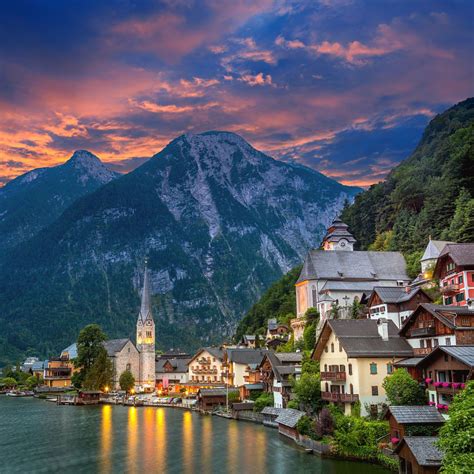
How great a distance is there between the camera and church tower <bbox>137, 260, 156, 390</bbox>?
150 metres

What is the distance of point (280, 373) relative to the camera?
7712cm

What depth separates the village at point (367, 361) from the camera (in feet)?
144

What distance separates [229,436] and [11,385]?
125 m

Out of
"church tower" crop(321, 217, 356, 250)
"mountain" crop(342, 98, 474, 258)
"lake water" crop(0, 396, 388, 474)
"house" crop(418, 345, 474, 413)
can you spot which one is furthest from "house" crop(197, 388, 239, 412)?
"house" crop(418, 345, 474, 413)

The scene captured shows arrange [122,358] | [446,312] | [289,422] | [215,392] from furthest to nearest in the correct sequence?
[122,358]
[215,392]
[289,422]
[446,312]

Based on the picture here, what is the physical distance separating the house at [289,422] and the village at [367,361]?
0.54ft

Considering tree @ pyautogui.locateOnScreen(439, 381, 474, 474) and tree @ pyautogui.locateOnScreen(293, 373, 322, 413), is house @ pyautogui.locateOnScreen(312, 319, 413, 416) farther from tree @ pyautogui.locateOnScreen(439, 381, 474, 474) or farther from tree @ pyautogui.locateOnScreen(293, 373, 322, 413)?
tree @ pyautogui.locateOnScreen(439, 381, 474, 474)

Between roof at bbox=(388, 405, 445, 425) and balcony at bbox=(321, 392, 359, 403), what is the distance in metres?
8.98

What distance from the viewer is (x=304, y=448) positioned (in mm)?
54156

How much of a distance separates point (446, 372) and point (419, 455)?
9.29 metres

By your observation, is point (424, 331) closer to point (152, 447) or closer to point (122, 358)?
point (152, 447)

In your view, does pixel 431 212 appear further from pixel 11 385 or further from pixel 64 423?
Answer: pixel 11 385

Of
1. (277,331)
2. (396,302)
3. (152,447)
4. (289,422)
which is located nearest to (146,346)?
(277,331)

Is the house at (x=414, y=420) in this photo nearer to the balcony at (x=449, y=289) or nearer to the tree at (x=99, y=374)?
the balcony at (x=449, y=289)
